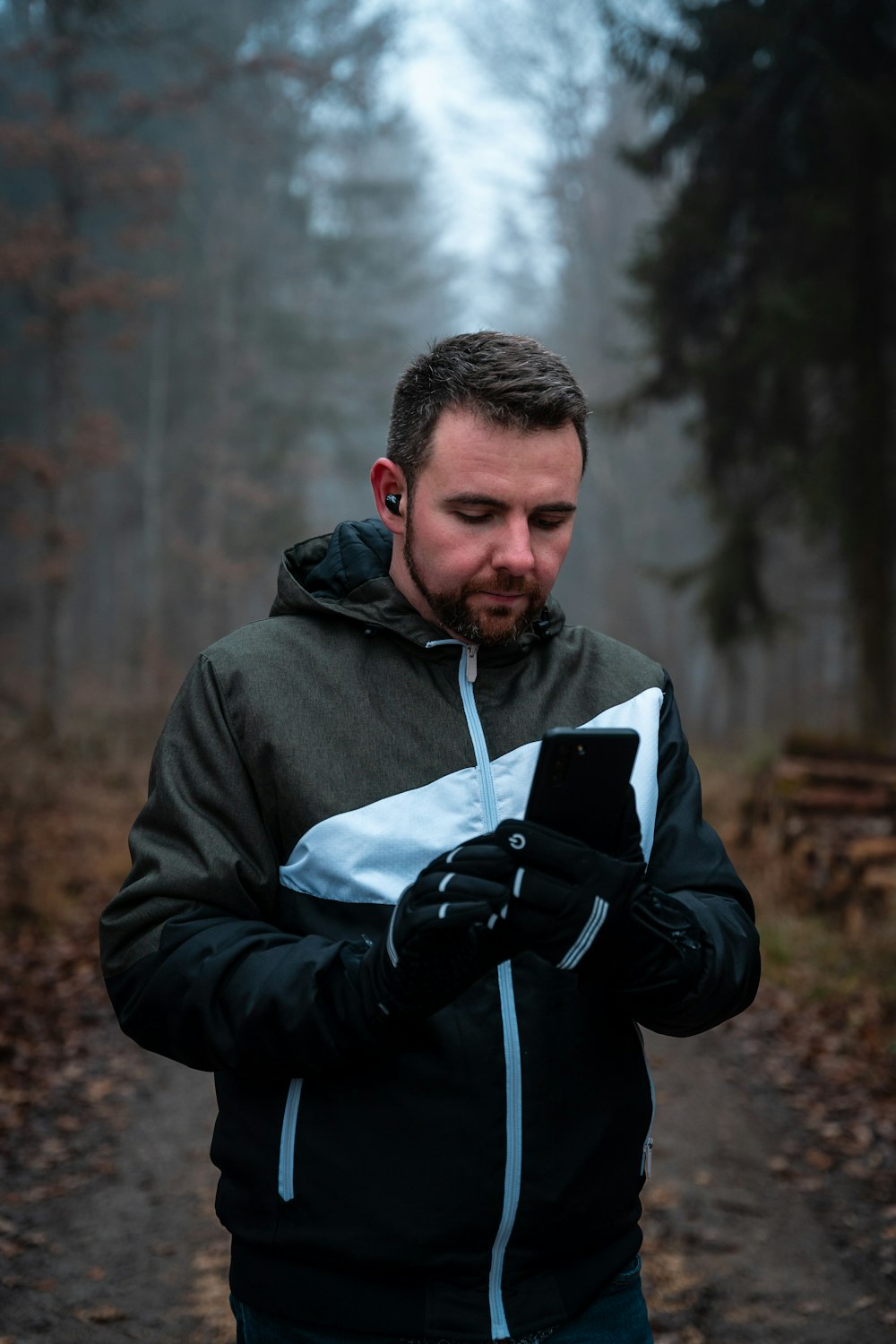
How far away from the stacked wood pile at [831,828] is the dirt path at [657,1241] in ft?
8.99

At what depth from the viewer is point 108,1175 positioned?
5.47 meters

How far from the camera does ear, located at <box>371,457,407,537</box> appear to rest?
2.48m

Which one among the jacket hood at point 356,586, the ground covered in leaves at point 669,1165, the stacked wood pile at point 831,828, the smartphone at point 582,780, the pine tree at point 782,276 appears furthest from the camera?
the pine tree at point 782,276

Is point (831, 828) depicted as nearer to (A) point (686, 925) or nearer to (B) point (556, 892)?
(A) point (686, 925)

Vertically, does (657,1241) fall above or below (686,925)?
below

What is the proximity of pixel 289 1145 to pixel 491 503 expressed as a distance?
1291 millimetres

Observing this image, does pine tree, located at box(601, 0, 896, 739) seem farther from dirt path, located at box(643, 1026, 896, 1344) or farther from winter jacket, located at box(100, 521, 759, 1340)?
winter jacket, located at box(100, 521, 759, 1340)

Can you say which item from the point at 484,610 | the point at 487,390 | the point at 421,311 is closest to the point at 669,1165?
the point at 484,610

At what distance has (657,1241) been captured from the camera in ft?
16.0

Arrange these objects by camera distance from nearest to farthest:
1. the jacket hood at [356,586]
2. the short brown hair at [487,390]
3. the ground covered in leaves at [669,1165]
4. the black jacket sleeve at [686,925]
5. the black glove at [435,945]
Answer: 1. the black glove at [435,945]
2. the black jacket sleeve at [686,925]
3. the short brown hair at [487,390]
4. the jacket hood at [356,586]
5. the ground covered in leaves at [669,1165]

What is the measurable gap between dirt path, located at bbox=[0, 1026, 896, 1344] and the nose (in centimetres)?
326

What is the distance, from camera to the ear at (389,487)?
2.48m

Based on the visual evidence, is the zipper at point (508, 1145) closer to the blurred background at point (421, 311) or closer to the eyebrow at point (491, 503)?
the eyebrow at point (491, 503)

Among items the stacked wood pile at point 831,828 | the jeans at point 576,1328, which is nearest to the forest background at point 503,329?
the stacked wood pile at point 831,828
